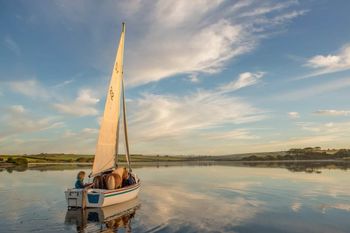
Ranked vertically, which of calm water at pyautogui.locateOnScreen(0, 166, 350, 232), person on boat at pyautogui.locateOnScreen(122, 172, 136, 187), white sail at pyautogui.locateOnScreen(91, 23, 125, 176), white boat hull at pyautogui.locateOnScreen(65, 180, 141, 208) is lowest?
calm water at pyautogui.locateOnScreen(0, 166, 350, 232)

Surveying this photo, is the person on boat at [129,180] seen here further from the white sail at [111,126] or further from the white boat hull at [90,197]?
the white boat hull at [90,197]

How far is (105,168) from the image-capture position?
35188 mm

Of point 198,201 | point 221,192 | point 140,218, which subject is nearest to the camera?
point 140,218

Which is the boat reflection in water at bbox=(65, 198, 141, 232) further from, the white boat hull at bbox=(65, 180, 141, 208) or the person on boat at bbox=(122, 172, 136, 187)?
the person on boat at bbox=(122, 172, 136, 187)

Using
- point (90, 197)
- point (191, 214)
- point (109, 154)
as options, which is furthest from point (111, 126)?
point (191, 214)

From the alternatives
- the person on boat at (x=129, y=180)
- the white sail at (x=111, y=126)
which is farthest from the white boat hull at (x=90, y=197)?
the person on boat at (x=129, y=180)

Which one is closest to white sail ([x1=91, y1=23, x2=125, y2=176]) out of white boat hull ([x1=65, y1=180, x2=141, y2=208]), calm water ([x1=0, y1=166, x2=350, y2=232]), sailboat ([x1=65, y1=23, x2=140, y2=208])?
sailboat ([x1=65, y1=23, x2=140, y2=208])

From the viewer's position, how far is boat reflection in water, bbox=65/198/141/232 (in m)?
22.6

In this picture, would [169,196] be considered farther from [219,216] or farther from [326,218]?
[326,218]

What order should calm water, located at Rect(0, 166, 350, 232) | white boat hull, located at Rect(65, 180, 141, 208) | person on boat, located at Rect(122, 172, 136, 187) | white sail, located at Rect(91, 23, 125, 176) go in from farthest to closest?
person on boat, located at Rect(122, 172, 136, 187), white sail, located at Rect(91, 23, 125, 176), white boat hull, located at Rect(65, 180, 141, 208), calm water, located at Rect(0, 166, 350, 232)

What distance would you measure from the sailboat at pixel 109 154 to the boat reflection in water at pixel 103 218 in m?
0.63

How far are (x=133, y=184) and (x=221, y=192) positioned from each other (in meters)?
12.1

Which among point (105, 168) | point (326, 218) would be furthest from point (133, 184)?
point (326, 218)

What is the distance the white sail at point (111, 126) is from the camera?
34.5m
